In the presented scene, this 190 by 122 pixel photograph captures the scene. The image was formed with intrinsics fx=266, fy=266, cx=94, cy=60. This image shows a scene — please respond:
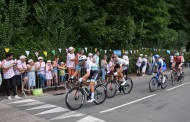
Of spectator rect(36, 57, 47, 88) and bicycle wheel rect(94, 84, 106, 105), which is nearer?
bicycle wheel rect(94, 84, 106, 105)

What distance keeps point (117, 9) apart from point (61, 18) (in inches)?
263

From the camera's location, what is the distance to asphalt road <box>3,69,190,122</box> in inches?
326

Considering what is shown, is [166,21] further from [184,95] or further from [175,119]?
A: [175,119]

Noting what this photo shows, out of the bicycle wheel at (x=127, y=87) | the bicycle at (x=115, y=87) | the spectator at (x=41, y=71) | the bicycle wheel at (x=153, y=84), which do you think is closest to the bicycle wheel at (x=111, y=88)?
the bicycle at (x=115, y=87)

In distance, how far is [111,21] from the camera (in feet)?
78.3

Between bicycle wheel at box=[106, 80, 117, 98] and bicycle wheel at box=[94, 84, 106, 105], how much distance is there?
3.37ft

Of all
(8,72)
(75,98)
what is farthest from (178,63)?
(8,72)

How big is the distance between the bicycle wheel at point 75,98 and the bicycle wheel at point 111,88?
2250 mm

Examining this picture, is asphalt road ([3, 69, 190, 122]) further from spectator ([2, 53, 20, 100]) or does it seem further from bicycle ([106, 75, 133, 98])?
spectator ([2, 53, 20, 100])

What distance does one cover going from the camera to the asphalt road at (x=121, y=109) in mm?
8273

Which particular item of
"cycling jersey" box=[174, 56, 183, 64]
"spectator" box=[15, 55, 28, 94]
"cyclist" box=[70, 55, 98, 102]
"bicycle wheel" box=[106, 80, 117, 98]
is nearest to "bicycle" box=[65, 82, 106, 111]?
"cyclist" box=[70, 55, 98, 102]

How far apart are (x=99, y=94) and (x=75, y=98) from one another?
124 cm

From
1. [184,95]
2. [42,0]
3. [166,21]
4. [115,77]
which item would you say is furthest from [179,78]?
[166,21]

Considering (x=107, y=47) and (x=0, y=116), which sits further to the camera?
(x=107, y=47)
